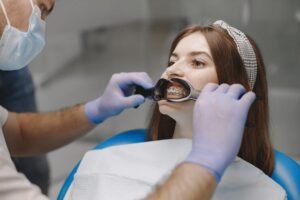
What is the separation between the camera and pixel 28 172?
1.99 meters

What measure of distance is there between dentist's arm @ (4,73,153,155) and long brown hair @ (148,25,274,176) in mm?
164

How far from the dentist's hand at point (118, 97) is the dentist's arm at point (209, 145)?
1.16 ft

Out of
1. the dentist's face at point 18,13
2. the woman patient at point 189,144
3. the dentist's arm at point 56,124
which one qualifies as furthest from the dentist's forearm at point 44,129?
the dentist's face at point 18,13

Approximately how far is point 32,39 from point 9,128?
32 cm

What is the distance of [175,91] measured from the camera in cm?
116

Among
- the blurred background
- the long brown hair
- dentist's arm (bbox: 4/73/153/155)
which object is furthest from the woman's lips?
the blurred background

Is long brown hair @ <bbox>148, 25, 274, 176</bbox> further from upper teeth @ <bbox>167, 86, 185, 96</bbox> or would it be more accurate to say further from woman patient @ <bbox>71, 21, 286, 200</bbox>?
upper teeth @ <bbox>167, 86, 185, 96</bbox>

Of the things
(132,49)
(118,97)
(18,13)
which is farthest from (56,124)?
(132,49)

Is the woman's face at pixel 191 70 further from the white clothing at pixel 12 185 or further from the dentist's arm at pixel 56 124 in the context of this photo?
→ the white clothing at pixel 12 185

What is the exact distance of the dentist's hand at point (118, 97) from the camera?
1.33m

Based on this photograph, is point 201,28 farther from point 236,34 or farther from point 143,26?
point 143,26

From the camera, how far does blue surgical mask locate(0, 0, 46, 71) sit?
1242 millimetres

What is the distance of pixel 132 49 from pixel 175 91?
204cm

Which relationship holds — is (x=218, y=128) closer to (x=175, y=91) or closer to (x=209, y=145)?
(x=209, y=145)
